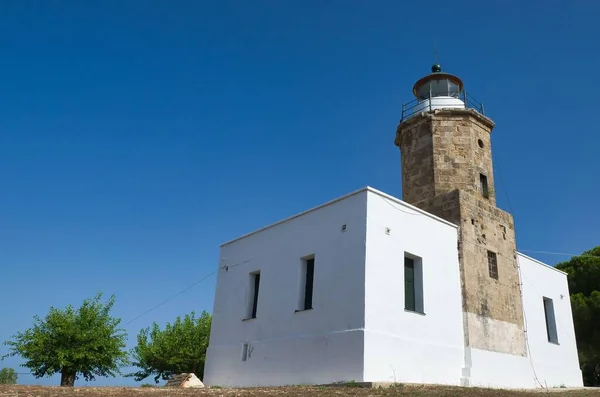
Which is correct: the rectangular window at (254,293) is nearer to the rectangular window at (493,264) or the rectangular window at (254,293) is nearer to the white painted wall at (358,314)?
the white painted wall at (358,314)

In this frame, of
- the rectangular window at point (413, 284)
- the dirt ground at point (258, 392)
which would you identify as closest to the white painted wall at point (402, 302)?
the rectangular window at point (413, 284)

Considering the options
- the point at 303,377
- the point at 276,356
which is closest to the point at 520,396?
the point at 303,377

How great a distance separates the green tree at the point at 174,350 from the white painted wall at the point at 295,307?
9.32 meters

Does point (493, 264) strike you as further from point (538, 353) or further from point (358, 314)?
point (358, 314)

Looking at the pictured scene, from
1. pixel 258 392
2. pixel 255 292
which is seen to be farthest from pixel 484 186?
pixel 258 392

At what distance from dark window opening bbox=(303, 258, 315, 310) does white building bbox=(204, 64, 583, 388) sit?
1.2 inches

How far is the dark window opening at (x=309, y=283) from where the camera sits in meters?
12.9

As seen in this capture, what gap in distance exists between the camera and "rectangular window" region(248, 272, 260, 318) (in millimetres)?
14906

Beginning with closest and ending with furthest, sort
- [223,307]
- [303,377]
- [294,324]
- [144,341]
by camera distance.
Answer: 1. [303,377]
2. [294,324]
3. [223,307]
4. [144,341]

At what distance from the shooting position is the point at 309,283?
13.1m

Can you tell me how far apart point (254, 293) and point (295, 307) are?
256cm

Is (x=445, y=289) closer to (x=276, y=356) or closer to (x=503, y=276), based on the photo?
(x=503, y=276)

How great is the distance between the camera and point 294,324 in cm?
1273

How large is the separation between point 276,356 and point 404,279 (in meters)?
3.99
